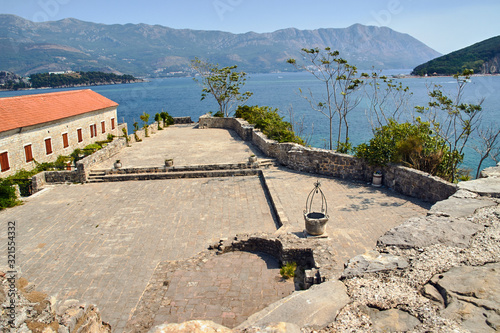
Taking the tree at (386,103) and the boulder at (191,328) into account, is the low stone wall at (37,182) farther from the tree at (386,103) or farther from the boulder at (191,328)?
the tree at (386,103)

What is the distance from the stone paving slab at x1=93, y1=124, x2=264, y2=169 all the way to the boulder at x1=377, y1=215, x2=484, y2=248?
48.6ft

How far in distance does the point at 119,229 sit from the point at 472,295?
11055mm

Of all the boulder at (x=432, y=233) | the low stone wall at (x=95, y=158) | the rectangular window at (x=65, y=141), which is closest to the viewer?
the boulder at (x=432, y=233)

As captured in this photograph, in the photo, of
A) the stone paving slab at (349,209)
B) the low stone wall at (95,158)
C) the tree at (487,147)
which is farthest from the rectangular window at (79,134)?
the tree at (487,147)

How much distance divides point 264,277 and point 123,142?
1976 cm

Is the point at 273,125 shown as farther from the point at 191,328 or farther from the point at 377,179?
the point at 191,328

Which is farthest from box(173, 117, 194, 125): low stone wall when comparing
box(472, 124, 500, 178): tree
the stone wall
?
box(472, 124, 500, 178): tree

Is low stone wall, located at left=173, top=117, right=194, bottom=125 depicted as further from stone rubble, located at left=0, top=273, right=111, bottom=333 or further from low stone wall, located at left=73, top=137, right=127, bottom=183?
stone rubble, located at left=0, top=273, right=111, bottom=333

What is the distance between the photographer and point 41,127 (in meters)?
25.3

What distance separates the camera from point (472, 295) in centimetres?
381

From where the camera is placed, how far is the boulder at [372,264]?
185 inches

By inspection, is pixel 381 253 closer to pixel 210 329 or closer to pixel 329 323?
pixel 329 323

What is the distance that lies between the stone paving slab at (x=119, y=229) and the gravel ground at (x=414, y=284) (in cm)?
522

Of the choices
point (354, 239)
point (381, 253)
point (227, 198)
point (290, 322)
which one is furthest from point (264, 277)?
point (227, 198)
